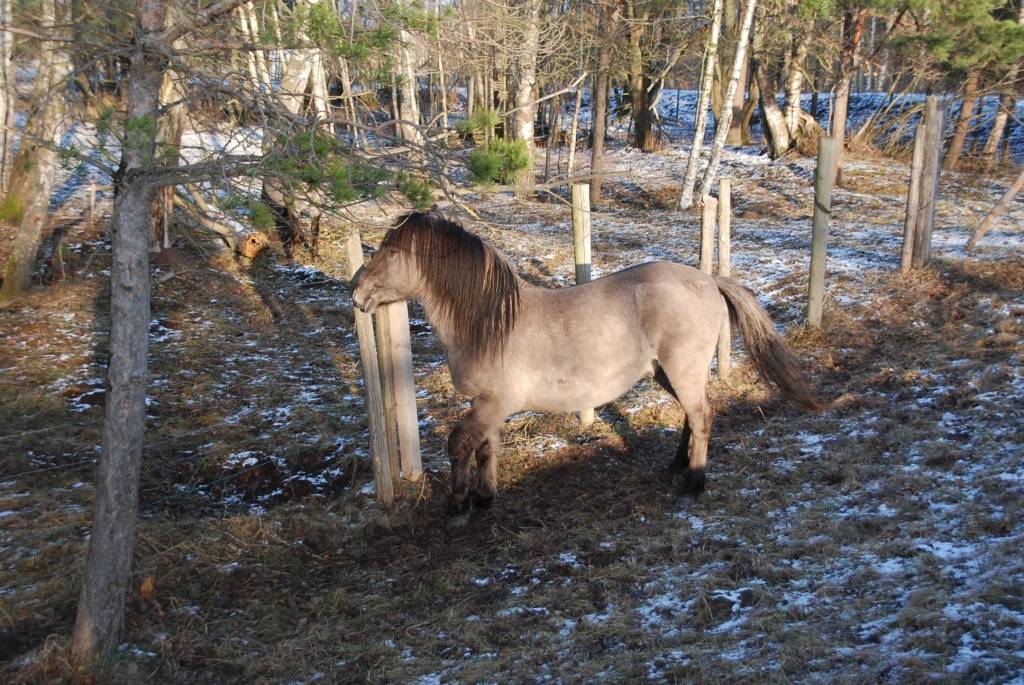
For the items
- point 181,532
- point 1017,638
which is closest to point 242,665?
point 181,532

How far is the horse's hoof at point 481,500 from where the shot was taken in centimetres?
535

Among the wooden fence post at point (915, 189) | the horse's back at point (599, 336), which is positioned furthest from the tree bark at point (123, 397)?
the wooden fence post at point (915, 189)

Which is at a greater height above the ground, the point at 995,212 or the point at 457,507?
the point at 995,212

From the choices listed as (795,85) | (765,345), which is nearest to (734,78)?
(795,85)

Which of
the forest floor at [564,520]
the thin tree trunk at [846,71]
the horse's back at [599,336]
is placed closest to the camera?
the forest floor at [564,520]

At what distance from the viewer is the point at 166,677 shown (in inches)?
145

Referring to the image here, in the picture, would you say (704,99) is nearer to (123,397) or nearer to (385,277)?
(385,277)

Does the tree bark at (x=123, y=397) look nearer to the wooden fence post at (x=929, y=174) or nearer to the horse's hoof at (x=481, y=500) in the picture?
the horse's hoof at (x=481, y=500)

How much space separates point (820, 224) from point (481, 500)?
522 cm

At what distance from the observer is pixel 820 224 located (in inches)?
321

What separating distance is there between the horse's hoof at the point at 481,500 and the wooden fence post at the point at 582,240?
1.40m

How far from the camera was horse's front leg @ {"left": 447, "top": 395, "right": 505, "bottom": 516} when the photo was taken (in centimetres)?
520

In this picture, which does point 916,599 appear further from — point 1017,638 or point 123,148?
point 123,148

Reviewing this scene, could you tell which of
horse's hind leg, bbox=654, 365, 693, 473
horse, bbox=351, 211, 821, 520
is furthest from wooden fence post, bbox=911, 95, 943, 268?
horse's hind leg, bbox=654, 365, 693, 473
